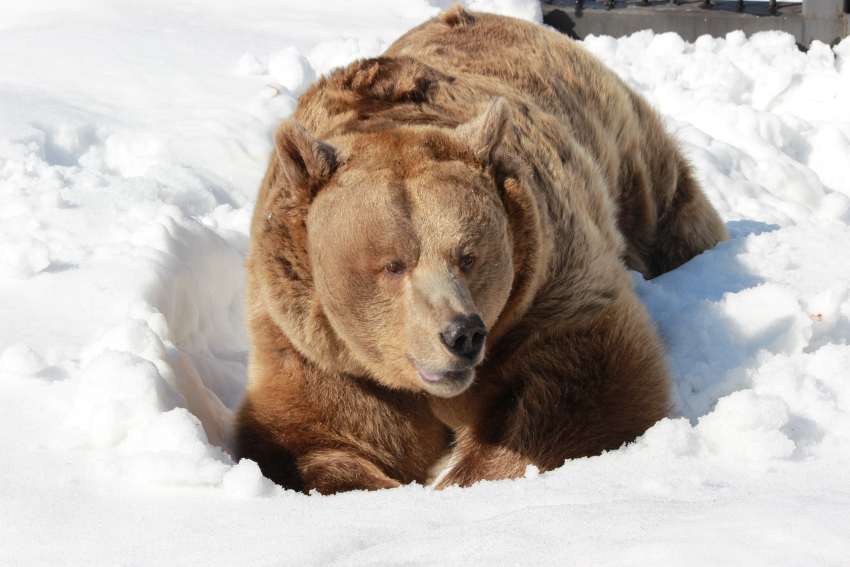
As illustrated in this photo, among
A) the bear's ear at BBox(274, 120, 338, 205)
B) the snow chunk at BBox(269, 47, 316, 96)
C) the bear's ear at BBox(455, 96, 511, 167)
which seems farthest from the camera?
the snow chunk at BBox(269, 47, 316, 96)

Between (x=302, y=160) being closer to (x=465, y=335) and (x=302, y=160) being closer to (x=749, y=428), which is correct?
(x=465, y=335)

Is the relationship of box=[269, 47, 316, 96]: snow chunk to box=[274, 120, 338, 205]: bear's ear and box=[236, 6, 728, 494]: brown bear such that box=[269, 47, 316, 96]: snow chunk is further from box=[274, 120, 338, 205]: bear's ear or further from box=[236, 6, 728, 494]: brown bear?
box=[274, 120, 338, 205]: bear's ear

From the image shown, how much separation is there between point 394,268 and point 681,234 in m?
2.84

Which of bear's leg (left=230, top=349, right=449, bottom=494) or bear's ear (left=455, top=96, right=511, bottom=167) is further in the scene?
bear's leg (left=230, top=349, right=449, bottom=494)

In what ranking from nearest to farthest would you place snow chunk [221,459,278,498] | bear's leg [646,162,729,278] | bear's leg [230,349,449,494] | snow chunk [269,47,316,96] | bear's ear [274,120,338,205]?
snow chunk [221,459,278,498]
bear's ear [274,120,338,205]
bear's leg [230,349,449,494]
bear's leg [646,162,729,278]
snow chunk [269,47,316,96]

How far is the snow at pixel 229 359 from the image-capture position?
6.49ft

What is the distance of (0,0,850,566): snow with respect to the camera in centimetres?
198

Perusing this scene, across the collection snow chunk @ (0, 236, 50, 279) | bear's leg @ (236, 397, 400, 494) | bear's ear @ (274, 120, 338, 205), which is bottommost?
bear's leg @ (236, 397, 400, 494)

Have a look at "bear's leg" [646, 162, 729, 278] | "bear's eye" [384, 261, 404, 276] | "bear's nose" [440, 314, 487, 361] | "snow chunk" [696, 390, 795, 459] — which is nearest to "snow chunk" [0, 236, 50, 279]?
"bear's eye" [384, 261, 404, 276]

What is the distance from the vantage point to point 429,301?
8.28 ft

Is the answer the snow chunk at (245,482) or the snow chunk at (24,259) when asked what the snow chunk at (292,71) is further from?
the snow chunk at (245,482)

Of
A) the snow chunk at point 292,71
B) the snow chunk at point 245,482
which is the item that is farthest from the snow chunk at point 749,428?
the snow chunk at point 292,71

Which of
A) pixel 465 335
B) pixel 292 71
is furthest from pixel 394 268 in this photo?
pixel 292 71

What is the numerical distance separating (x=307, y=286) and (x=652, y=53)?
21.5ft
